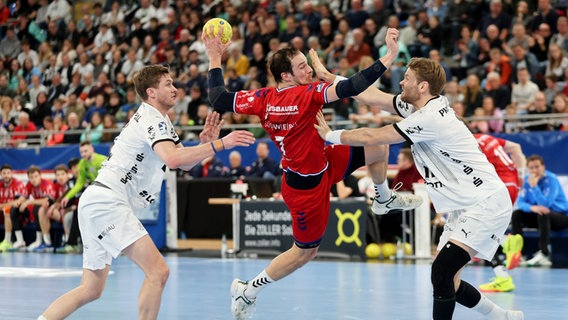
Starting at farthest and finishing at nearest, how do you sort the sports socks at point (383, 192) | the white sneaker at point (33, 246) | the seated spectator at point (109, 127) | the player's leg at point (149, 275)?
the seated spectator at point (109, 127) < the white sneaker at point (33, 246) < the sports socks at point (383, 192) < the player's leg at point (149, 275)

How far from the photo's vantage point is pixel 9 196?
1962 centimetres

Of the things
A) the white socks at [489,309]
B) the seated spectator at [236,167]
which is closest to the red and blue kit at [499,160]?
the white socks at [489,309]

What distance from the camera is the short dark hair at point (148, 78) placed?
741cm

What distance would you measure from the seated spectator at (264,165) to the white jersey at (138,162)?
10.7 meters

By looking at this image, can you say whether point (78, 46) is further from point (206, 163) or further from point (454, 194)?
point (454, 194)

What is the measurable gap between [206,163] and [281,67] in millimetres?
11673

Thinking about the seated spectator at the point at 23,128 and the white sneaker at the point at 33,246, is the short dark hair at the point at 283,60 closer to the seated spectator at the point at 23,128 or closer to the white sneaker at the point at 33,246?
the white sneaker at the point at 33,246

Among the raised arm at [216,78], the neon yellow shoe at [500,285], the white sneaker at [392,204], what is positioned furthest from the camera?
the neon yellow shoe at [500,285]

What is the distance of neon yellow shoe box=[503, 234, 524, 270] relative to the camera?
12.1 meters

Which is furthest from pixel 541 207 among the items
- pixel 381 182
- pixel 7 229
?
pixel 7 229

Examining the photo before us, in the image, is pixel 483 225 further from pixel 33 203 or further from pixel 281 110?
pixel 33 203

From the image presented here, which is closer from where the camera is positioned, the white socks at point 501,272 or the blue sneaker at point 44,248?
the white socks at point 501,272

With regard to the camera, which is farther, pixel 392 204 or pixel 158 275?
pixel 392 204

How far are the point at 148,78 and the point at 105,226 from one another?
50.6 inches
